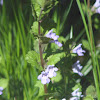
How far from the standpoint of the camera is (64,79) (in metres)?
0.92

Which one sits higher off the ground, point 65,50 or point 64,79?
point 65,50

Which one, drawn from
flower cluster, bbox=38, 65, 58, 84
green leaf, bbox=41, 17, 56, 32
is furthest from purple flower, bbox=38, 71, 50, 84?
green leaf, bbox=41, 17, 56, 32

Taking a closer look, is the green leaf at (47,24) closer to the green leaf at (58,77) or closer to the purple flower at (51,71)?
the purple flower at (51,71)

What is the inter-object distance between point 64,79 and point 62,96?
0.10 meters

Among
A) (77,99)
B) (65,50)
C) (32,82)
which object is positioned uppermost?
(65,50)

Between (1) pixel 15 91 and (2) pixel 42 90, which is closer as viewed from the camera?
(2) pixel 42 90

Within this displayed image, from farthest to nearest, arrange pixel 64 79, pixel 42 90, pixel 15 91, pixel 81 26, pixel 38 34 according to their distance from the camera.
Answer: pixel 81 26 < pixel 15 91 < pixel 64 79 < pixel 42 90 < pixel 38 34

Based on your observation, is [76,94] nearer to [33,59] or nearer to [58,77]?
[58,77]

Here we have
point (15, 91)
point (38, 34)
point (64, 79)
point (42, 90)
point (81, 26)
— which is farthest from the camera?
point (81, 26)

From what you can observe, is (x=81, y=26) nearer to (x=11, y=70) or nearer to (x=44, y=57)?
(x=11, y=70)

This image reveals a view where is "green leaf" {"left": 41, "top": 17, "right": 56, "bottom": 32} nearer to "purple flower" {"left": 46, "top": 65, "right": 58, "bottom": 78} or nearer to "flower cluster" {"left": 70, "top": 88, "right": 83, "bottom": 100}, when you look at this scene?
"purple flower" {"left": 46, "top": 65, "right": 58, "bottom": 78}

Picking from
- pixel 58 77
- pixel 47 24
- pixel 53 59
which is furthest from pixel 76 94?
pixel 47 24

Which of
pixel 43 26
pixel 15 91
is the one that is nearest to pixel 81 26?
pixel 15 91

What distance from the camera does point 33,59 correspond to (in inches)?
27.9
